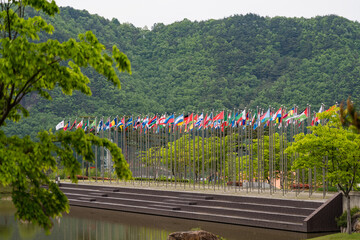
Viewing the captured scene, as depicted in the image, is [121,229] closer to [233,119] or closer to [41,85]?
[233,119]

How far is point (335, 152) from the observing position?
25.8m

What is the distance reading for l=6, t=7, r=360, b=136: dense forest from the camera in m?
99.2

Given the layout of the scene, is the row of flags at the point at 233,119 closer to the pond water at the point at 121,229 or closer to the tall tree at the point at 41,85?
the pond water at the point at 121,229

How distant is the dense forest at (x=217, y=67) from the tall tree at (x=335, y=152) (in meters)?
62.1

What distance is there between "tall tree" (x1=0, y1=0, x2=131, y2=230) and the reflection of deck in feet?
59.7

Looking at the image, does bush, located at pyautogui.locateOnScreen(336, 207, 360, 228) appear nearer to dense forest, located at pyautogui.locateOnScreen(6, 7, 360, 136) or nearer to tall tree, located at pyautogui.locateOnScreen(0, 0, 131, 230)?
tall tree, located at pyautogui.locateOnScreen(0, 0, 131, 230)

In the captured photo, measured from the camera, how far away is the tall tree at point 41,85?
1086 cm

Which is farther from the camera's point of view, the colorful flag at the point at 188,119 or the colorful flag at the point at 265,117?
the colorful flag at the point at 188,119

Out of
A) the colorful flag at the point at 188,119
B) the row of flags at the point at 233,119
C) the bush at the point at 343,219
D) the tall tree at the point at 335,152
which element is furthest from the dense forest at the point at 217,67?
the tall tree at the point at 335,152

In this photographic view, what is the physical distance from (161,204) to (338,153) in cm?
1542

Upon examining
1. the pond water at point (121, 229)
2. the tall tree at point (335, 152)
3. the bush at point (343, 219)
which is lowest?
the pond water at point (121, 229)

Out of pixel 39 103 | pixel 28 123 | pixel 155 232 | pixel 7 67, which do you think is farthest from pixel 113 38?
pixel 7 67

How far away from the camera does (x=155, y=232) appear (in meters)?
27.6

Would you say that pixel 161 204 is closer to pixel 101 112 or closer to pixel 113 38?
pixel 101 112
